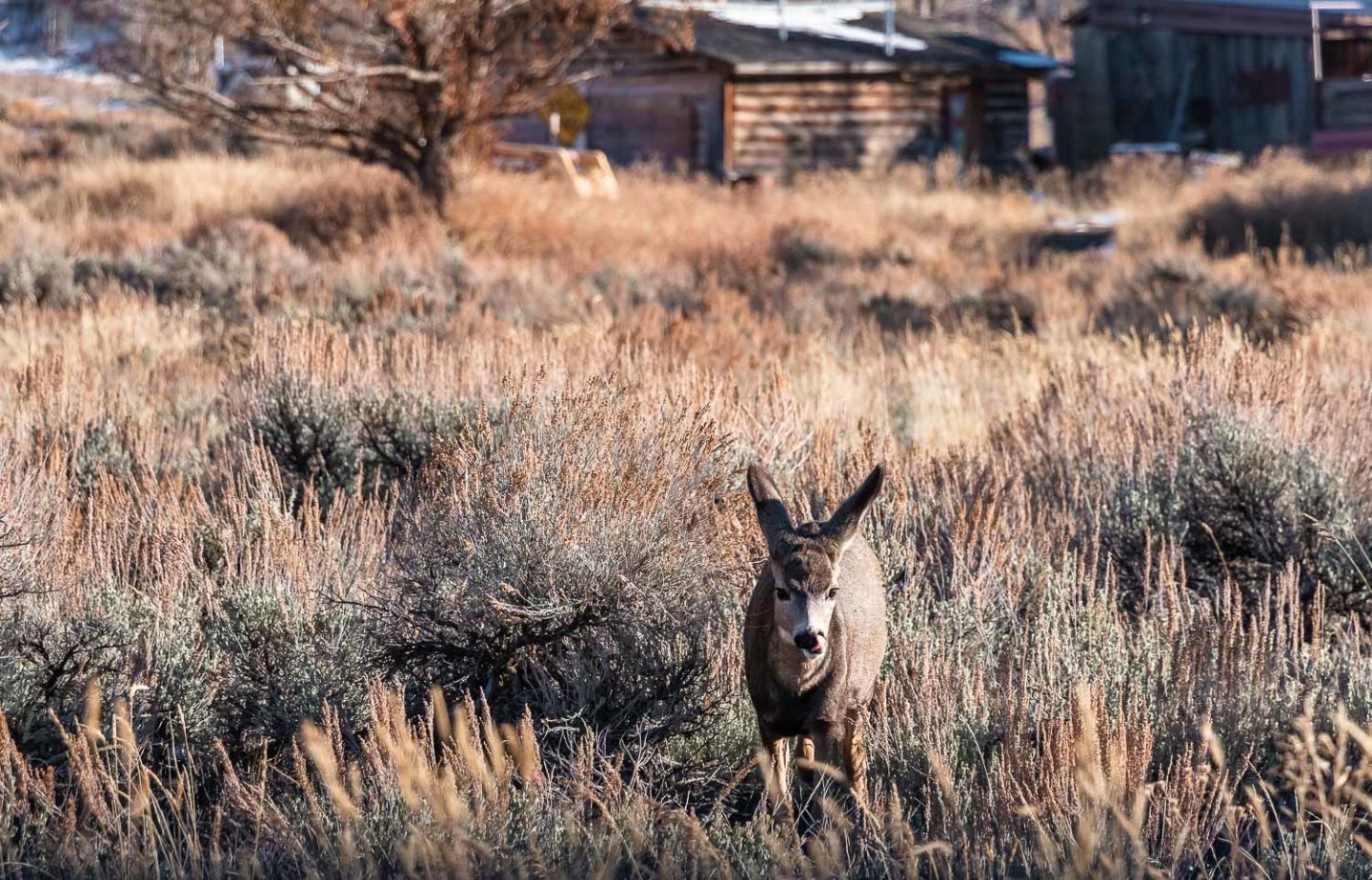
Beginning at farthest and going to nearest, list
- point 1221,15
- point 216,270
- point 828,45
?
point 1221,15
point 828,45
point 216,270

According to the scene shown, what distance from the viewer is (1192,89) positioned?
112 ft

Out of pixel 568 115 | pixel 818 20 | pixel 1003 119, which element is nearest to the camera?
pixel 568 115

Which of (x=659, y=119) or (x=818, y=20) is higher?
(x=818, y=20)

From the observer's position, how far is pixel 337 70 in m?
16.6

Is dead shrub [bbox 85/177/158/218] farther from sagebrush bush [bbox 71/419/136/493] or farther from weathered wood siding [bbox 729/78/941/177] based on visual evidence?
sagebrush bush [bbox 71/419/136/493]

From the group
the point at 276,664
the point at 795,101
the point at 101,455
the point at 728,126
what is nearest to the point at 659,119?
the point at 728,126

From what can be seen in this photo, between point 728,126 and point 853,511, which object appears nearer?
point 853,511

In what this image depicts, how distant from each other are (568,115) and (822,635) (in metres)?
30.3

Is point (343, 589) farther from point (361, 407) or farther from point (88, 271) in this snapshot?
point (88, 271)

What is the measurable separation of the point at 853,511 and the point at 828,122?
2885cm

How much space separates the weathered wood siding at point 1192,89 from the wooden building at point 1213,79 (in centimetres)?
2

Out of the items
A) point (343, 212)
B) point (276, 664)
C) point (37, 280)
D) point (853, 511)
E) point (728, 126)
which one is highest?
point (728, 126)

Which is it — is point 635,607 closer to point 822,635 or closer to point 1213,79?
point 822,635

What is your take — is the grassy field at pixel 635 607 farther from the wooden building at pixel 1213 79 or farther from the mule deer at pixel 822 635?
the wooden building at pixel 1213 79
